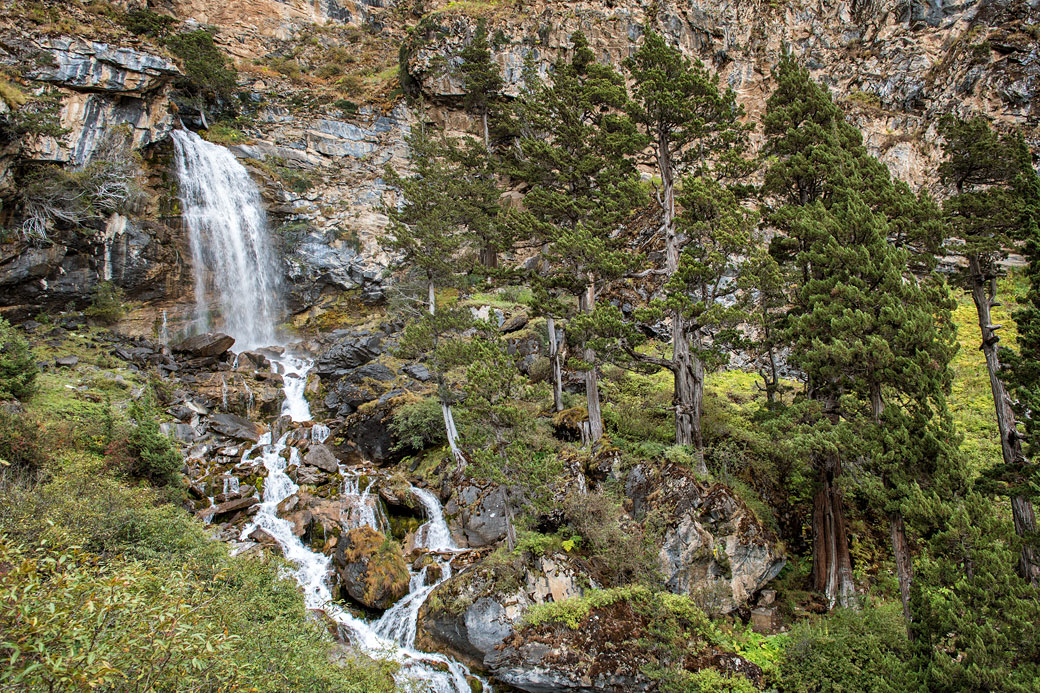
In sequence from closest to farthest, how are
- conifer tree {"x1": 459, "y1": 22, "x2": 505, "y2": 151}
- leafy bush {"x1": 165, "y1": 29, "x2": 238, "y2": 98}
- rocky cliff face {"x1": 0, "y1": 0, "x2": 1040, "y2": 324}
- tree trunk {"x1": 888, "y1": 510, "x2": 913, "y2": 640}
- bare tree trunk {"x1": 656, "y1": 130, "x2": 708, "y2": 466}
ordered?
tree trunk {"x1": 888, "y1": 510, "x2": 913, "y2": 640} → bare tree trunk {"x1": 656, "y1": 130, "x2": 708, "y2": 466} → rocky cliff face {"x1": 0, "y1": 0, "x2": 1040, "y2": 324} → leafy bush {"x1": 165, "y1": 29, "x2": 238, "y2": 98} → conifer tree {"x1": 459, "y1": 22, "x2": 505, "y2": 151}

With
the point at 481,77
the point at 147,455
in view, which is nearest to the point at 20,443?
the point at 147,455

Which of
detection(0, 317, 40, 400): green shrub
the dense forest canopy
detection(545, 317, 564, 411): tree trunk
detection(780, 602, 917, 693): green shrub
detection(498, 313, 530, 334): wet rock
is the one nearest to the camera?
the dense forest canopy

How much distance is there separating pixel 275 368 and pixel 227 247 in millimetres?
8957

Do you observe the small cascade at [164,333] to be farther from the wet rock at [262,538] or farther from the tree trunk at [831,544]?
the tree trunk at [831,544]

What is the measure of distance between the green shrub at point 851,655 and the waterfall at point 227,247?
29.8 metres

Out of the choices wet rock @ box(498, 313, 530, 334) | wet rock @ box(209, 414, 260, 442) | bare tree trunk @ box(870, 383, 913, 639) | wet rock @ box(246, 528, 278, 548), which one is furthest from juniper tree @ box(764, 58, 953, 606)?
wet rock @ box(209, 414, 260, 442)

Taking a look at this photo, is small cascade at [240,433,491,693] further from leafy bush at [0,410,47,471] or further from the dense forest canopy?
leafy bush at [0,410,47,471]

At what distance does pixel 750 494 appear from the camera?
567 inches

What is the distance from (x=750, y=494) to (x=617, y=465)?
3847 mm

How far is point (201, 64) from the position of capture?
32.3 metres

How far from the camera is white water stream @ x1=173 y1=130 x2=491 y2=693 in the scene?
1314cm

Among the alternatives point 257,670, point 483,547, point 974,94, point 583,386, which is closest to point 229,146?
point 583,386

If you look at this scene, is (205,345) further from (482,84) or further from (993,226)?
(993,226)

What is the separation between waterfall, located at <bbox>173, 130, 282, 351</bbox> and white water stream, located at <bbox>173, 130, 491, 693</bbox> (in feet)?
0.17
